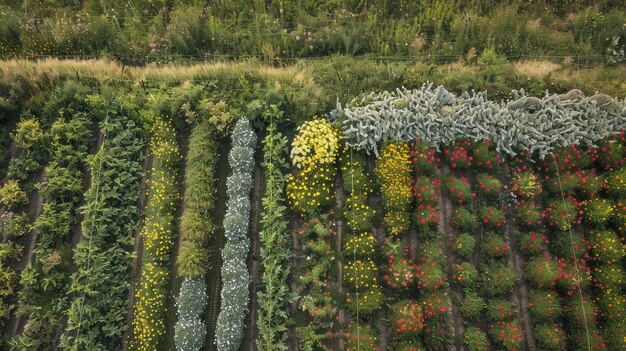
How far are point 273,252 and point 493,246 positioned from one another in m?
5.01

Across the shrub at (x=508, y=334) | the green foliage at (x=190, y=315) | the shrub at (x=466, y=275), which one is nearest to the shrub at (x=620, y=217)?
the shrub at (x=508, y=334)

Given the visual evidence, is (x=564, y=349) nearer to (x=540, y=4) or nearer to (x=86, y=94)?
(x=540, y=4)

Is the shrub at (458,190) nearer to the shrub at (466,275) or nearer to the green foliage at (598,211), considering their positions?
the shrub at (466,275)

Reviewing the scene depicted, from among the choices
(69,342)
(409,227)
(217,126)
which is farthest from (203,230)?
(409,227)

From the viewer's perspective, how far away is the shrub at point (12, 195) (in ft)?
39.0

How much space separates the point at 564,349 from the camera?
10.3 metres

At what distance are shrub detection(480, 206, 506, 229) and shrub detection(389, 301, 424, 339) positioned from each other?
8.60 feet

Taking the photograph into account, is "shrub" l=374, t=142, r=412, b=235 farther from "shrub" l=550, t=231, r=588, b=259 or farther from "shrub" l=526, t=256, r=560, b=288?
"shrub" l=550, t=231, r=588, b=259

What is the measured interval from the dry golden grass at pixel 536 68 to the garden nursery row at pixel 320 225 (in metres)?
1.07

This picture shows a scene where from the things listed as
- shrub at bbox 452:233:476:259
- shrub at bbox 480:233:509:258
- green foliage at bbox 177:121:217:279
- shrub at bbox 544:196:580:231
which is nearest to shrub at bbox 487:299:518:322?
shrub at bbox 480:233:509:258

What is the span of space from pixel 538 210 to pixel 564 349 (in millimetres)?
3130

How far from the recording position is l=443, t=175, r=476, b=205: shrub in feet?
37.1

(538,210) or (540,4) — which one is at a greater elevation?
(540,4)

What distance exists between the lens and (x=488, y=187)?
1130cm
